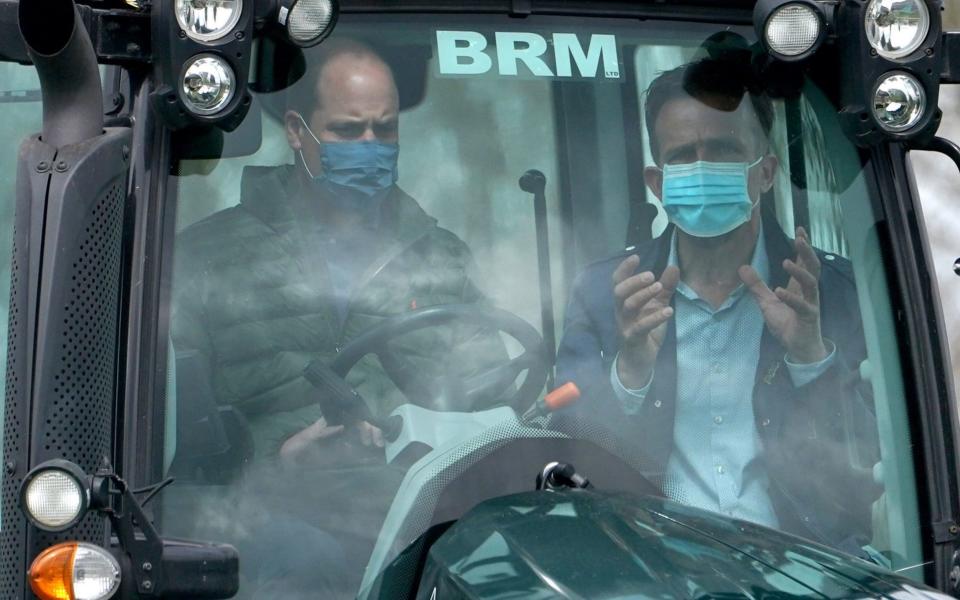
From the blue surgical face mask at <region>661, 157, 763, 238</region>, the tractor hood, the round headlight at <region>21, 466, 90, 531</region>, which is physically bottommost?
the tractor hood

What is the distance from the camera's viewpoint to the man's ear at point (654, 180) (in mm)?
3234

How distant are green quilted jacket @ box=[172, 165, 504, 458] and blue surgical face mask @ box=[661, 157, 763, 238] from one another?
48 cm

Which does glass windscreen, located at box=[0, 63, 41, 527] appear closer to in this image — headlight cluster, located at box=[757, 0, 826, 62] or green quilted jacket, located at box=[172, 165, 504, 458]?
green quilted jacket, located at box=[172, 165, 504, 458]

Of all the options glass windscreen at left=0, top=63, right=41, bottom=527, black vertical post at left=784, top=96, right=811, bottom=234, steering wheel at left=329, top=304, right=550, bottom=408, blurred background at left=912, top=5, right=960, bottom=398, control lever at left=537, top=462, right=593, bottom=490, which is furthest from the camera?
blurred background at left=912, top=5, right=960, bottom=398

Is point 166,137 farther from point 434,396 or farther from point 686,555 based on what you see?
point 686,555

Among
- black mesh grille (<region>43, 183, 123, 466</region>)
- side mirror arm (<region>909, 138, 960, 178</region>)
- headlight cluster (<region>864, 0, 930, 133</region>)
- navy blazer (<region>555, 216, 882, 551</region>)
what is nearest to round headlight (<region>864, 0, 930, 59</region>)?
headlight cluster (<region>864, 0, 930, 133</region>)

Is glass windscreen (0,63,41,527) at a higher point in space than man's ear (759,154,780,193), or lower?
higher

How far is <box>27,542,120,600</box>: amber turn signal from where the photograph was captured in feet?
8.33

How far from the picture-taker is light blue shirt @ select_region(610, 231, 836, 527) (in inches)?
122

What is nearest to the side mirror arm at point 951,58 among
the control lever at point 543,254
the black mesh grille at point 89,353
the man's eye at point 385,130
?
the control lever at point 543,254

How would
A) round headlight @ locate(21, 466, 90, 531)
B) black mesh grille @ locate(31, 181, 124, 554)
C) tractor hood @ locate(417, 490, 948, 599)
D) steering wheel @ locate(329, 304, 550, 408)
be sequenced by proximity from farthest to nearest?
steering wheel @ locate(329, 304, 550, 408) < black mesh grille @ locate(31, 181, 124, 554) < round headlight @ locate(21, 466, 90, 531) < tractor hood @ locate(417, 490, 948, 599)

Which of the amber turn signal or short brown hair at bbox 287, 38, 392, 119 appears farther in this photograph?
short brown hair at bbox 287, 38, 392, 119

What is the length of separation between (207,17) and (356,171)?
424mm

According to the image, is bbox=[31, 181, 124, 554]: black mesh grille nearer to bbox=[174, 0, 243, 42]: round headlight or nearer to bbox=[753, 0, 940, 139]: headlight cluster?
bbox=[174, 0, 243, 42]: round headlight
